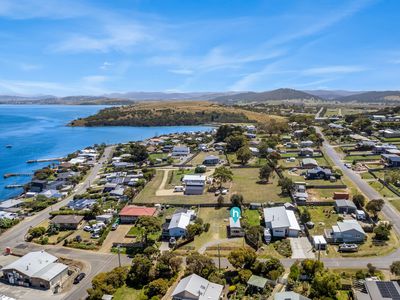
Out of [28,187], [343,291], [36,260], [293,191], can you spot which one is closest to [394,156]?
[293,191]

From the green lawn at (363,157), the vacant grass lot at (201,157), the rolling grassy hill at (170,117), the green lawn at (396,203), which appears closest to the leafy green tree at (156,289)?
the green lawn at (396,203)

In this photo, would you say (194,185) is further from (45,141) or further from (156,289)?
(45,141)

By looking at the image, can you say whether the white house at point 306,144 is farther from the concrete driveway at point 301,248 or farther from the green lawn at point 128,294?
the green lawn at point 128,294

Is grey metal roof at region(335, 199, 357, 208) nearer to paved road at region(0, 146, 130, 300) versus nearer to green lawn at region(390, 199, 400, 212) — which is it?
green lawn at region(390, 199, 400, 212)

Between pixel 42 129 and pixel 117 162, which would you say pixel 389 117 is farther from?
pixel 42 129

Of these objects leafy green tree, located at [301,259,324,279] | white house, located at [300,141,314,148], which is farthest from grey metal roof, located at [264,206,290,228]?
white house, located at [300,141,314,148]

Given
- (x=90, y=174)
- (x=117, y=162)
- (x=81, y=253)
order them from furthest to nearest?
(x=117, y=162), (x=90, y=174), (x=81, y=253)
